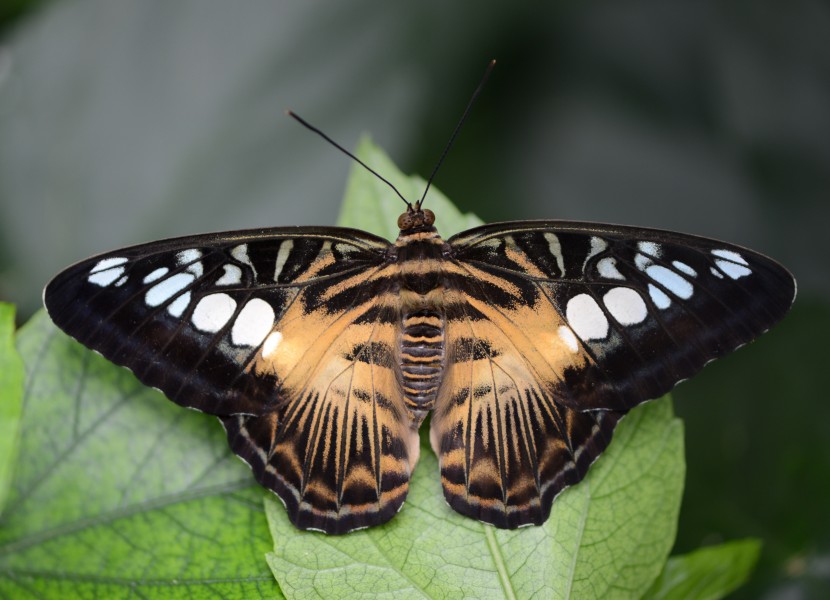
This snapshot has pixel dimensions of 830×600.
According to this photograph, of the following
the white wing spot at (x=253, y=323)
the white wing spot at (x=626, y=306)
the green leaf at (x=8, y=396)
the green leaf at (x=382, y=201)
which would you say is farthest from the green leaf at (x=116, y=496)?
the white wing spot at (x=626, y=306)

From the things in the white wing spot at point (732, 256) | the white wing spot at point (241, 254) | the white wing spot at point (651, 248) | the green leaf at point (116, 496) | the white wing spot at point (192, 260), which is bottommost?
the green leaf at point (116, 496)

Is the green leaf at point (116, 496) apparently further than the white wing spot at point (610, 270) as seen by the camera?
No

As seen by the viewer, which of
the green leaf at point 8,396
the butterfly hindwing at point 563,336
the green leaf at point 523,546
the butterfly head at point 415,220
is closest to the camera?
the green leaf at point 8,396

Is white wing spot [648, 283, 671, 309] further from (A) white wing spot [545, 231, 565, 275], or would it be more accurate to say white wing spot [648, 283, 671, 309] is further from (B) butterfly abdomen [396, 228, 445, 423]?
(B) butterfly abdomen [396, 228, 445, 423]

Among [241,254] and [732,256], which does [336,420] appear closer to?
[241,254]

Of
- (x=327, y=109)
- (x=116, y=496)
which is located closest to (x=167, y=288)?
(x=116, y=496)

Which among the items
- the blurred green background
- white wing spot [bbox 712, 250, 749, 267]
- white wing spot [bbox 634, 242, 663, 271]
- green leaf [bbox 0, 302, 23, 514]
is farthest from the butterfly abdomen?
the blurred green background

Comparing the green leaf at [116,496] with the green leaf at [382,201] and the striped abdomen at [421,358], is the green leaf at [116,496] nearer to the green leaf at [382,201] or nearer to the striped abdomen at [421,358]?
the striped abdomen at [421,358]
